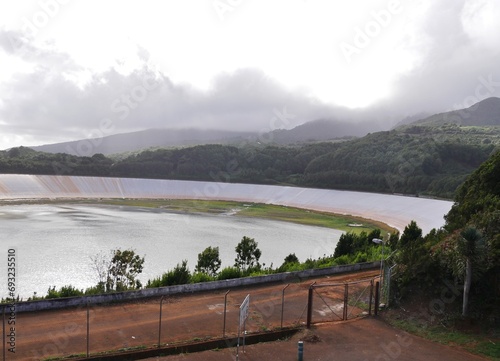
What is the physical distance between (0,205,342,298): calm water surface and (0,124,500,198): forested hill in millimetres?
35603

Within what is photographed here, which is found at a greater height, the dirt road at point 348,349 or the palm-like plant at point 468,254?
the palm-like plant at point 468,254

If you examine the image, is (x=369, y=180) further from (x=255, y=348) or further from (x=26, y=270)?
(x=255, y=348)

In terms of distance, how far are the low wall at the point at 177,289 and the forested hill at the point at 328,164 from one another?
5492cm

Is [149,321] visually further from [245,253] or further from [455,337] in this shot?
[245,253]

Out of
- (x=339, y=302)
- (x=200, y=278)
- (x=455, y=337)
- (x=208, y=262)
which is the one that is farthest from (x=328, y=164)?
(x=455, y=337)

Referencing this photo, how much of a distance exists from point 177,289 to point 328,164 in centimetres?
10632

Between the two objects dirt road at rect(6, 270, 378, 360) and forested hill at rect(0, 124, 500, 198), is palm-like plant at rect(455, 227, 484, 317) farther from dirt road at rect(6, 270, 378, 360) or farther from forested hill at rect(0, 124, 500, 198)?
forested hill at rect(0, 124, 500, 198)

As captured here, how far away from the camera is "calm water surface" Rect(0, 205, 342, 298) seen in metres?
27.7

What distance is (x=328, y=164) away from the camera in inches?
4759

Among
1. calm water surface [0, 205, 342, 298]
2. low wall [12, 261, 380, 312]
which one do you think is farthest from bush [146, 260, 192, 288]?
calm water surface [0, 205, 342, 298]

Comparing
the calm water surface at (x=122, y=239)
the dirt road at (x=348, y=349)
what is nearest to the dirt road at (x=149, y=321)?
the dirt road at (x=348, y=349)

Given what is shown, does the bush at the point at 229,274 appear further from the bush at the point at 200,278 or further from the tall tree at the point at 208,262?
the tall tree at the point at 208,262

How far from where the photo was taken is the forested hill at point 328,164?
284 feet

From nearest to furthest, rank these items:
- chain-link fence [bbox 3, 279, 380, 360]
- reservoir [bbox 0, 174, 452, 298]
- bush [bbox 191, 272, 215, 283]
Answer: chain-link fence [bbox 3, 279, 380, 360] → bush [bbox 191, 272, 215, 283] → reservoir [bbox 0, 174, 452, 298]
